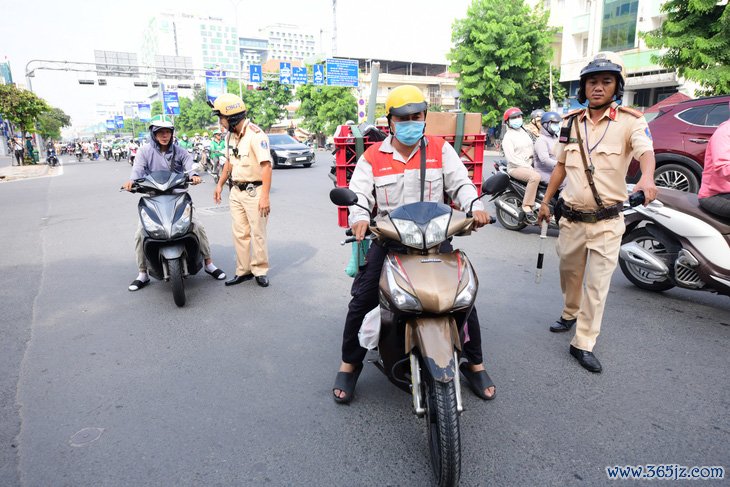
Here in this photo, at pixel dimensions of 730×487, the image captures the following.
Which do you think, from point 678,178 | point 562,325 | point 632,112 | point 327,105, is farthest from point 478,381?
point 327,105

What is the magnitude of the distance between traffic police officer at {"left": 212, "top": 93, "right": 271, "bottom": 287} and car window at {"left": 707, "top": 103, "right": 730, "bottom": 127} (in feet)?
22.0

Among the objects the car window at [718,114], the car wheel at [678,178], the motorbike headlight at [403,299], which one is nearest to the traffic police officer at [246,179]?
the motorbike headlight at [403,299]

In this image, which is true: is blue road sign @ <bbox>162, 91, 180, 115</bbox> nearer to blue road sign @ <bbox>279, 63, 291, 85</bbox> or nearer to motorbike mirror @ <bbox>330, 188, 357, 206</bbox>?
blue road sign @ <bbox>279, 63, 291, 85</bbox>

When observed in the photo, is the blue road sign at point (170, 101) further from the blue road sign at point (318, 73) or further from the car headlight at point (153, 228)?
the car headlight at point (153, 228)

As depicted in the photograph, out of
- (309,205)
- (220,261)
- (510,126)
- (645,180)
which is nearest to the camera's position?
(645,180)

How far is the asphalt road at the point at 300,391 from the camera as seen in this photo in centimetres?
243

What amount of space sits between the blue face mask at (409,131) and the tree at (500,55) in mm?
31679

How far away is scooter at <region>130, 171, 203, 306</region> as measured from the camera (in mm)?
4574

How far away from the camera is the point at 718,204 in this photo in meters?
3.91

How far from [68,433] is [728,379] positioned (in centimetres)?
377

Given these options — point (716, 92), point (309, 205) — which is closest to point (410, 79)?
point (716, 92)

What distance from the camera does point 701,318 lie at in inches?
161

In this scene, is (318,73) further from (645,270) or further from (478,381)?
(478,381)

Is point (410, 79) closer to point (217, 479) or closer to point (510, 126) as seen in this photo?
point (510, 126)
